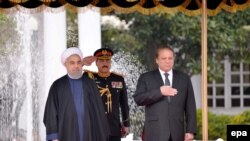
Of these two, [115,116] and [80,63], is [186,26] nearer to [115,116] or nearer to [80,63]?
[115,116]

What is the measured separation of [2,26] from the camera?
14.7 metres

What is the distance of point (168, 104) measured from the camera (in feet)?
24.1

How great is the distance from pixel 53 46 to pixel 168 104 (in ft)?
19.3

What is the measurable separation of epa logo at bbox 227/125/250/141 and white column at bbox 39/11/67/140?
19.4ft

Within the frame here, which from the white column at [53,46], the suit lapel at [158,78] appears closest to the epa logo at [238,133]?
the suit lapel at [158,78]

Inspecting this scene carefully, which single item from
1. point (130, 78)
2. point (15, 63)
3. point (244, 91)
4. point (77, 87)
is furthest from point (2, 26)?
point (244, 91)

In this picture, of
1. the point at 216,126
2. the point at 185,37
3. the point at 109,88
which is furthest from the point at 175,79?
the point at 185,37

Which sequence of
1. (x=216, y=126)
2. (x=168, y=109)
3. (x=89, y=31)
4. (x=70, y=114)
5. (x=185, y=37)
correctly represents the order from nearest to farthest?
(x=70, y=114) < (x=168, y=109) < (x=89, y=31) < (x=216, y=126) < (x=185, y=37)

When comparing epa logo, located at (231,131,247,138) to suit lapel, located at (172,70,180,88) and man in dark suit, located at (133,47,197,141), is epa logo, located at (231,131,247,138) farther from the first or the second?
suit lapel, located at (172,70,180,88)

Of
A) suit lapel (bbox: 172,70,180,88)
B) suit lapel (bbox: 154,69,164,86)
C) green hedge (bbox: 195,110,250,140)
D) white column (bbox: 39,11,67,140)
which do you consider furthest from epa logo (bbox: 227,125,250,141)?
green hedge (bbox: 195,110,250,140)

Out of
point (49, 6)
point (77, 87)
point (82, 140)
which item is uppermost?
point (49, 6)

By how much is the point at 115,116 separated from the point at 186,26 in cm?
977

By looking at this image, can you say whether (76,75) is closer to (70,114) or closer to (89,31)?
(70,114)

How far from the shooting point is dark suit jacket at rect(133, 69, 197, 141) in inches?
289
